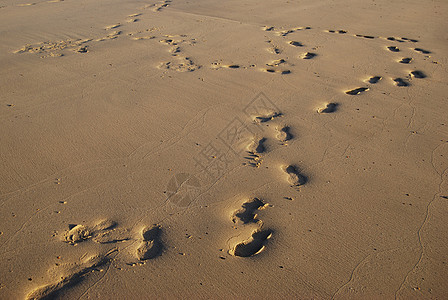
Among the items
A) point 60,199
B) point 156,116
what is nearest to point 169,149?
point 156,116

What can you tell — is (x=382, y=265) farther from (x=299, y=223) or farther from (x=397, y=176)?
(x=397, y=176)

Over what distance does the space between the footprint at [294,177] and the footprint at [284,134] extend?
362 millimetres

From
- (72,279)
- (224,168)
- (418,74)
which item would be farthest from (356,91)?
(72,279)

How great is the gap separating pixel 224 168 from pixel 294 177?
52 cm

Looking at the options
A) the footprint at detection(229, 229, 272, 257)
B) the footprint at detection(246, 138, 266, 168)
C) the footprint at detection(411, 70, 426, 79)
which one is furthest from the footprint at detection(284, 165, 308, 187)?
the footprint at detection(411, 70, 426, 79)

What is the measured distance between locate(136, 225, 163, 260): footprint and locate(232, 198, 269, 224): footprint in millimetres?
474

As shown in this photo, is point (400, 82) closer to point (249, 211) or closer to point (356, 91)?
point (356, 91)

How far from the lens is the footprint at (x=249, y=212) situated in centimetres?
218

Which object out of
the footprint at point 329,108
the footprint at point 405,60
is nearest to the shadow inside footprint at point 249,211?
the footprint at point 329,108

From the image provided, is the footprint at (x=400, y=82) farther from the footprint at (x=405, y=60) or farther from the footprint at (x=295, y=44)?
the footprint at (x=295, y=44)

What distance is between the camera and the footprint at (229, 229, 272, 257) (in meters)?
1.97

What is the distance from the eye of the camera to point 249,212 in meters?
2.24

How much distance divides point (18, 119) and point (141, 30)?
3.00 metres

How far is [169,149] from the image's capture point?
282cm
